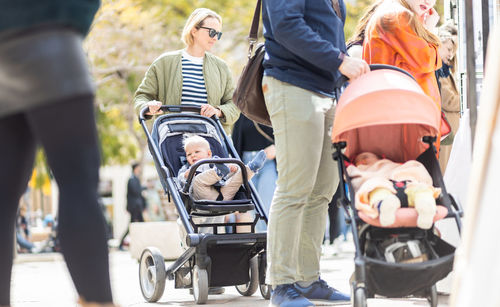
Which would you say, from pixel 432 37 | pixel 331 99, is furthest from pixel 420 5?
pixel 331 99

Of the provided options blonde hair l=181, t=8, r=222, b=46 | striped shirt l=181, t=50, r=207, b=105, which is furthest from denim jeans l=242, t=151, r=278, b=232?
blonde hair l=181, t=8, r=222, b=46

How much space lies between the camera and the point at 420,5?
488 cm

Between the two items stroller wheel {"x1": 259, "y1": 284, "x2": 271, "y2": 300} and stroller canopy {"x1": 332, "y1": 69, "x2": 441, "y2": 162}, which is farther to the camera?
stroller wheel {"x1": 259, "y1": 284, "x2": 271, "y2": 300}

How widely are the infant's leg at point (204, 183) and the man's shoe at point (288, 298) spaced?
49.0 inches

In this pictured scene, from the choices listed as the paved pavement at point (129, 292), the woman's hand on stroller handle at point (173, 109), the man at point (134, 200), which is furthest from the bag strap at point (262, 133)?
the man at point (134, 200)

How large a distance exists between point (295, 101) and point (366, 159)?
1.50ft

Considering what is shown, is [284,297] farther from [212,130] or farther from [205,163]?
Result: [212,130]

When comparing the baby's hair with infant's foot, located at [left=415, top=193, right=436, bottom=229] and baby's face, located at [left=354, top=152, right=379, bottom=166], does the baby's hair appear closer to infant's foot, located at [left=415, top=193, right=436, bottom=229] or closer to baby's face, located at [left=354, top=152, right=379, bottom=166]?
baby's face, located at [left=354, top=152, right=379, bottom=166]

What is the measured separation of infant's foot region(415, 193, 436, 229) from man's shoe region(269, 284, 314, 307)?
820 mm

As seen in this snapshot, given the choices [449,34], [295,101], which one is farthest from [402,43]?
[449,34]

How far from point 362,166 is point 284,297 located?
30.8 inches

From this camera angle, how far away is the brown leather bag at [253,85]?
4379 mm

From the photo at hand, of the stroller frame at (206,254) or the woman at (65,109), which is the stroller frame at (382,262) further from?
the woman at (65,109)

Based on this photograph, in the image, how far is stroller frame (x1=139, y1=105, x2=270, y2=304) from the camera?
4.98m
